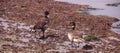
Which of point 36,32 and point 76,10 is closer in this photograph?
point 36,32

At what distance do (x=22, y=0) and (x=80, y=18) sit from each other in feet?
50.8

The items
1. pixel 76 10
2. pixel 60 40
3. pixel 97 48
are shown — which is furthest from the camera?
pixel 76 10

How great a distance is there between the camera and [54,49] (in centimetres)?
2158

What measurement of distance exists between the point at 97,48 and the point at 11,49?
19.4 ft

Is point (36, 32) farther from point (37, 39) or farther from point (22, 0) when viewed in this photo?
point (22, 0)

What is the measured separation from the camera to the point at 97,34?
27.8 metres

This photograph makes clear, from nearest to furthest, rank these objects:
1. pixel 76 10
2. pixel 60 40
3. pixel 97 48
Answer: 1. pixel 97 48
2. pixel 60 40
3. pixel 76 10

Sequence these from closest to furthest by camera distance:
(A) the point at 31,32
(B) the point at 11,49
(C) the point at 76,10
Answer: (B) the point at 11,49 → (A) the point at 31,32 → (C) the point at 76,10

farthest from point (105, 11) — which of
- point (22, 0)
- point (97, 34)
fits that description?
point (97, 34)

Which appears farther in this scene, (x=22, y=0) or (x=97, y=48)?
(x=22, y=0)

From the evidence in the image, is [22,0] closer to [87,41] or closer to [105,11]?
[105,11]

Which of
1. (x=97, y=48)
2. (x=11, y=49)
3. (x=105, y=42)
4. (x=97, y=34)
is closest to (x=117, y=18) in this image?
(x=97, y=34)

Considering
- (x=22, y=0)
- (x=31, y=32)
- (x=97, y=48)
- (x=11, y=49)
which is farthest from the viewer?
(x=22, y=0)

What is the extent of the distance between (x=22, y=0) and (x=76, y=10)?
960cm
